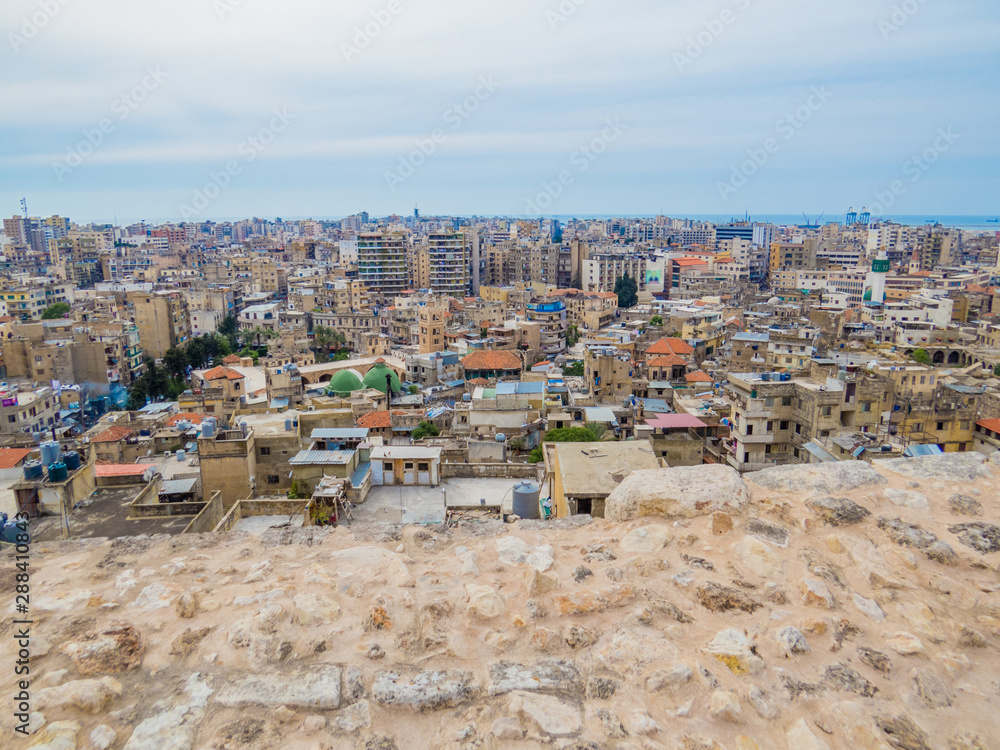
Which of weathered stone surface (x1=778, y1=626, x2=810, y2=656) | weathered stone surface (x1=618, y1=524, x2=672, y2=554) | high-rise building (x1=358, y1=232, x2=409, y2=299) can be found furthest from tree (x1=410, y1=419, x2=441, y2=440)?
high-rise building (x1=358, y1=232, x2=409, y2=299)

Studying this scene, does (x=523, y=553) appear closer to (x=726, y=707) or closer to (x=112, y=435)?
(x=726, y=707)

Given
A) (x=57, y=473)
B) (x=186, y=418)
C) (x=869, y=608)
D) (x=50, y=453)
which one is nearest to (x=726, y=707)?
(x=869, y=608)

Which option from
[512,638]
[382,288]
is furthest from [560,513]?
[382,288]

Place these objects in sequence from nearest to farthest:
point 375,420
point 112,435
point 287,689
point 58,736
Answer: point 58,736 < point 287,689 < point 112,435 < point 375,420

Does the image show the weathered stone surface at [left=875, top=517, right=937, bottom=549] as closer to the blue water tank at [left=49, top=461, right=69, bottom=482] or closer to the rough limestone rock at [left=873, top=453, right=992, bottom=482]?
the rough limestone rock at [left=873, top=453, right=992, bottom=482]

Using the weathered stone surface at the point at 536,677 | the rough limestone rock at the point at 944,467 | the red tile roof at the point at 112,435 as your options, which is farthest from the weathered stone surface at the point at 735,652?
the red tile roof at the point at 112,435

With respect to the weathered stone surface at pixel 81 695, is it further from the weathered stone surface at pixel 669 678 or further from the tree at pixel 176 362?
the tree at pixel 176 362
